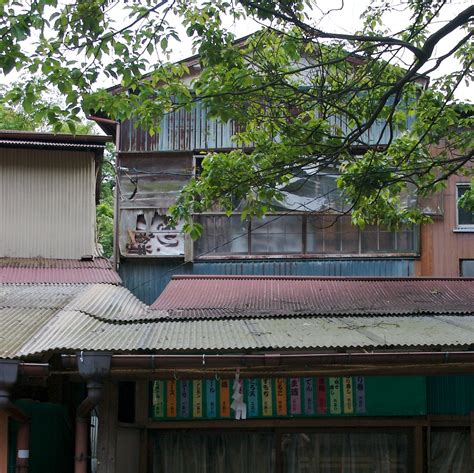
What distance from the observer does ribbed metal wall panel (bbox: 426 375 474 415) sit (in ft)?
27.0

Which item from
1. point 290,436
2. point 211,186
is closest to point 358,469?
point 290,436

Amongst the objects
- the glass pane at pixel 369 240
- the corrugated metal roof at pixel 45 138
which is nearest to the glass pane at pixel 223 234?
the glass pane at pixel 369 240

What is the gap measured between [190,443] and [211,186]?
3.63 m

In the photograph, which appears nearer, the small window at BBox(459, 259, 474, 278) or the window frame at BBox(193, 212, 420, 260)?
the window frame at BBox(193, 212, 420, 260)

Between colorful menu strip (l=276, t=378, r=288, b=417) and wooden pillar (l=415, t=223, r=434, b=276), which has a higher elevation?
wooden pillar (l=415, t=223, r=434, b=276)

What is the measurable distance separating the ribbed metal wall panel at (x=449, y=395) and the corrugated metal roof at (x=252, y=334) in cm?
81

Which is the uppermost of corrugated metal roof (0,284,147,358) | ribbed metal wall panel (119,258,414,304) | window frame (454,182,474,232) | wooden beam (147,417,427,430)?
window frame (454,182,474,232)

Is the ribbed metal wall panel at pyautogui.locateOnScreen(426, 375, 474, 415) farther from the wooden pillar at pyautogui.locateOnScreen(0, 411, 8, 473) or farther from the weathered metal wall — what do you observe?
the weathered metal wall

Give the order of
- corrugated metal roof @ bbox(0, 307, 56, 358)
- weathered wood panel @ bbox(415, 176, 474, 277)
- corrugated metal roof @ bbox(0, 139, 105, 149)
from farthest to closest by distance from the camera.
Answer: weathered wood panel @ bbox(415, 176, 474, 277)
corrugated metal roof @ bbox(0, 139, 105, 149)
corrugated metal roof @ bbox(0, 307, 56, 358)

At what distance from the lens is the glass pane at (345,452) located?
8172 mm

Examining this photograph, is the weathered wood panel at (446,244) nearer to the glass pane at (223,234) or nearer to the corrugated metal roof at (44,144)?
the glass pane at (223,234)

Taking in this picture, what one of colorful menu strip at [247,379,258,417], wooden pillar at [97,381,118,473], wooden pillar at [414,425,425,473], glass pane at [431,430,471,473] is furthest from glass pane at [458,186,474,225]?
wooden pillar at [97,381,118,473]

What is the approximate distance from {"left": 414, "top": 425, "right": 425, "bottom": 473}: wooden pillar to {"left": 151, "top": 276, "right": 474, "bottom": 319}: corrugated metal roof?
147 centimetres

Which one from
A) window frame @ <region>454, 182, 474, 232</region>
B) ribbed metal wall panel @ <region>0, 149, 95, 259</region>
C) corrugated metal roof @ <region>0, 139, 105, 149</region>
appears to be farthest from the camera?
window frame @ <region>454, 182, 474, 232</region>
